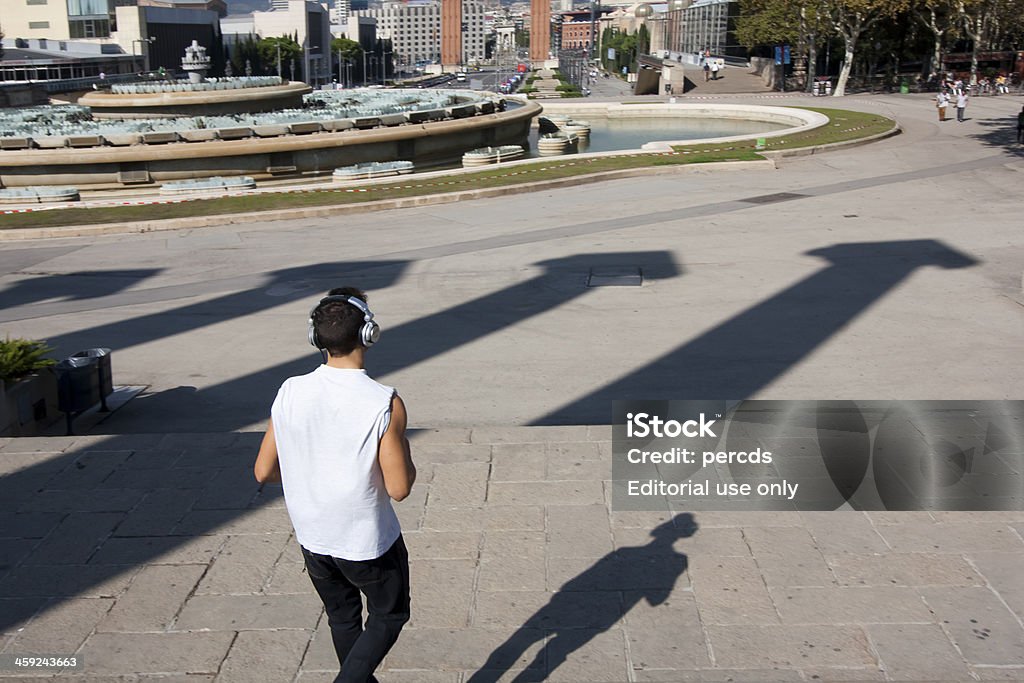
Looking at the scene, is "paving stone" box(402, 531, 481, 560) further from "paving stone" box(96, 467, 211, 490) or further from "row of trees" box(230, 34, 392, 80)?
"row of trees" box(230, 34, 392, 80)

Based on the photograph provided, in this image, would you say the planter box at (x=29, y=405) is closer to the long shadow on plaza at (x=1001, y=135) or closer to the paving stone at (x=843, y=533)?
the paving stone at (x=843, y=533)

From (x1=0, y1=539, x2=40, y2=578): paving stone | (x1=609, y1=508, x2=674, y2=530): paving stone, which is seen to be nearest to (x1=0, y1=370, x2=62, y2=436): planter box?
(x1=0, y1=539, x2=40, y2=578): paving stone

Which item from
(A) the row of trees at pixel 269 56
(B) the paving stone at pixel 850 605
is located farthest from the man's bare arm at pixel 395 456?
(A) the row of trees at pixel 269 56

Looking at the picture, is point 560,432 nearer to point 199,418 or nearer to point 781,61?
point 199,418

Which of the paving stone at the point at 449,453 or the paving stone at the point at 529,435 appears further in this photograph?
the paving stone at the point at 529,435

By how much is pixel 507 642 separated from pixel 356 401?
196cm

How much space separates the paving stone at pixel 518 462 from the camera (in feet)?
24.8

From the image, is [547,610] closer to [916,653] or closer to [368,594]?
[368,594]

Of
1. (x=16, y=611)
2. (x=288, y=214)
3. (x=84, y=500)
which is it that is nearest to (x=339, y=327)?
(x=16, y=611)

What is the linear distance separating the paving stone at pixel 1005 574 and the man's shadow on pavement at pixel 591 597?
1698 mm

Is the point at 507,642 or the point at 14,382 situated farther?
the point at 14,382

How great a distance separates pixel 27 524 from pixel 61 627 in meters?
1.58

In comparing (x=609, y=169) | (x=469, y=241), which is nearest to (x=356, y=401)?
(x=469, y=241)

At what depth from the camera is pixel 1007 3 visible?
2119 inches
